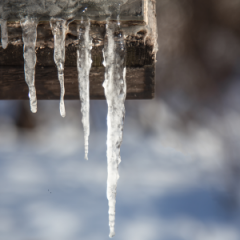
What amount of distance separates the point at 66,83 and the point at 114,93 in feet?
0.73

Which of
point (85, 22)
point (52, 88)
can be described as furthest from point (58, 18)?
point (52, 88)

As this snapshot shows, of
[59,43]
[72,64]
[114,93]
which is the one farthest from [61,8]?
[114,93]

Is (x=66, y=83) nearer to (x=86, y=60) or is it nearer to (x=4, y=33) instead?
(x=86, y=60)

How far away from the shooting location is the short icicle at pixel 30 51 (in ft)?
2.98

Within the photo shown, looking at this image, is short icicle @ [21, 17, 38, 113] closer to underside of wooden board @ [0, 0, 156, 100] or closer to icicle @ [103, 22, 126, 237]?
underside of wooden board @ [0, 0, 156, 100]

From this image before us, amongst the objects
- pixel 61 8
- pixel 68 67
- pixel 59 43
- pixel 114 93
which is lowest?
pixel 114 93

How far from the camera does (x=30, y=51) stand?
0.99 m

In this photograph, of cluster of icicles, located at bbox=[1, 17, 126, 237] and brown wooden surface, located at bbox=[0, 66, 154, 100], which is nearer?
cluster of icicles, located at bbox=[1, 17, 126, 237]

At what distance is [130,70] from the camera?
3.37 ft

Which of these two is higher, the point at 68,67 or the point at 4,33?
the point at 4,33

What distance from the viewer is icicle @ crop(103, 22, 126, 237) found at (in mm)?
954

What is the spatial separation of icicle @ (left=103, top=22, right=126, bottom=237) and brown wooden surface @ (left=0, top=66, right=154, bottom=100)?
0.03 metres

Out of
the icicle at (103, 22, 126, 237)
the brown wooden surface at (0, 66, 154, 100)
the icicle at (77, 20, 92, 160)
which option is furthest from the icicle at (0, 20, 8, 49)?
the icicle at (103, 22, 126, 237)

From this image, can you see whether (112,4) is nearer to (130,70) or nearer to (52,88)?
(130,70)
